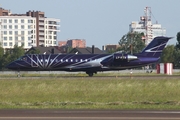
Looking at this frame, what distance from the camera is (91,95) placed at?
43.9 metres

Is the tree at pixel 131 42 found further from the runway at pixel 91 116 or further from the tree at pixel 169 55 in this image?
the runway at pixel 91 116

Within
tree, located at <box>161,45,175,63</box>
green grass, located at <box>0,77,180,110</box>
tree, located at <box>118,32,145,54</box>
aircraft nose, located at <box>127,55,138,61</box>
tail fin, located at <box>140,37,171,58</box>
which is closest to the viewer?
green grass, located at <box>0,77,180,110</box>

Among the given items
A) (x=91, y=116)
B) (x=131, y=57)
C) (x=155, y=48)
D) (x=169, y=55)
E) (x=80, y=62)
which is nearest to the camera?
(x=91, y=116)

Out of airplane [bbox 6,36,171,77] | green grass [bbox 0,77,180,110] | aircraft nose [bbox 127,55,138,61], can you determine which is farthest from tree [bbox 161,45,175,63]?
green grass [bbox 0,77,180,110]

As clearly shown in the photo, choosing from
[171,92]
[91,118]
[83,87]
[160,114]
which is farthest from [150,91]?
[91,118]

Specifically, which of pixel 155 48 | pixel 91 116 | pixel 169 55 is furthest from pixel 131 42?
pixel 91 116

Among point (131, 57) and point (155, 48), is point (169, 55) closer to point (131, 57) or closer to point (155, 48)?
point (155, 48)

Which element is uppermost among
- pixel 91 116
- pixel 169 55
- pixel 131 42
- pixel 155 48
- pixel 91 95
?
pixel 131 42

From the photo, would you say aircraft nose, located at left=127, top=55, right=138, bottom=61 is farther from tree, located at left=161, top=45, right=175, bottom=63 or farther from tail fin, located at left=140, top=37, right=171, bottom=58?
tree, located at left=161, top=45, right=175, bottom=63

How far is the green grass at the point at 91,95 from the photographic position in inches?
1411

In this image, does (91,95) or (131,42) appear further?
(131,42)

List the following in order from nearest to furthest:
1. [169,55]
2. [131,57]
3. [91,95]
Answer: [91,95] < [131,57] < [169,55]

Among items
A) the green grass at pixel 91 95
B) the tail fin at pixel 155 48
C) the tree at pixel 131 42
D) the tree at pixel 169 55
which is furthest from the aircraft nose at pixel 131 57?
the tree at pixel 131 42

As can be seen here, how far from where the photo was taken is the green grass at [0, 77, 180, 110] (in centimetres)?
3584
